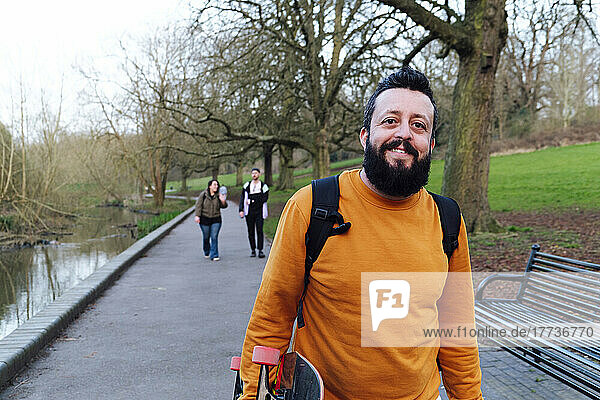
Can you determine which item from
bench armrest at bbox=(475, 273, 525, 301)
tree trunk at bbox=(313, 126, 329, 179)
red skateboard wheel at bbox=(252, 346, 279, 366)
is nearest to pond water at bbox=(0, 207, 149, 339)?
bench armrest at bbox=(475, 273, 525, 301)

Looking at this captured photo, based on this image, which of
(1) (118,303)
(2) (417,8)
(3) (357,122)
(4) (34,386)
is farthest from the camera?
(3) (357,122)

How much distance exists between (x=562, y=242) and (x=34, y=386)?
385 inches

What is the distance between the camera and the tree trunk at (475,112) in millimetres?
11164

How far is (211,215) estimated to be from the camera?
11.9m

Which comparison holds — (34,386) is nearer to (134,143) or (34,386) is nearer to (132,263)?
(132,263)

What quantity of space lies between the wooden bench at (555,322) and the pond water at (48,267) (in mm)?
5908

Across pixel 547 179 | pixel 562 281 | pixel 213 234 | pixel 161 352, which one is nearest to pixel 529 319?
pixel 562 281

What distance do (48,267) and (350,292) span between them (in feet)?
41.9

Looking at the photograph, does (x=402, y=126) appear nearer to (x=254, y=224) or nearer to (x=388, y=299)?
(x=388, y=299)

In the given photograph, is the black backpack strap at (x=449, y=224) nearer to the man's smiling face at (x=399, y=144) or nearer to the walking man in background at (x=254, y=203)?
the man's smiling face at (x=399, y=144)

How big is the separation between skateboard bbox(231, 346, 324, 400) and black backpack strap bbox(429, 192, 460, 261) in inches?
26.1

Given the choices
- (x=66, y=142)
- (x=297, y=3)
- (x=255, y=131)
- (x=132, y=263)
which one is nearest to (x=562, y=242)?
(x=297, y=3)

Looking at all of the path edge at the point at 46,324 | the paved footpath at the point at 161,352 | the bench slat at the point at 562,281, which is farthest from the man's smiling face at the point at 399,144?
the path edge at the point at 46,324

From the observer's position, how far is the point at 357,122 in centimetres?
2069
